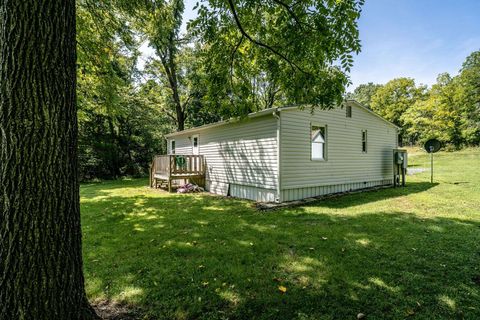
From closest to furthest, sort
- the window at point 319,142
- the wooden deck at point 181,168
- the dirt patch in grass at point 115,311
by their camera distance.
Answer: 1. the dirt patch in grass at point 115,311
2. the window at point 319,142
3. the wooden deck at point 181,168

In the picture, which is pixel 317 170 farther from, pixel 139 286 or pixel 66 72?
pixel 66 72

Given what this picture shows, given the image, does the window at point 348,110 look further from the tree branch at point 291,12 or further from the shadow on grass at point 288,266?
the tree branch at point 291,12

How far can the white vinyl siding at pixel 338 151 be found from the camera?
812cm

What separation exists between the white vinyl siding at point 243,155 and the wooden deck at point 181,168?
0.44 meters

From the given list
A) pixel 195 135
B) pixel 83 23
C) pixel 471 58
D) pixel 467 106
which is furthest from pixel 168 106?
pixel 471 58

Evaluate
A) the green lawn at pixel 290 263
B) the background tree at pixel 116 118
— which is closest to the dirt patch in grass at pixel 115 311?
the green lawn at pixel 290 263

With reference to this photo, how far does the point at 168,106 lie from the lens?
21375 millimetres

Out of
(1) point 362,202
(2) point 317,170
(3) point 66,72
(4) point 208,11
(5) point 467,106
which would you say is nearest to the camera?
(3) point 66,72

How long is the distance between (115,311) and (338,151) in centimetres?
897

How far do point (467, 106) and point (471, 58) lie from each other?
13.8 metres

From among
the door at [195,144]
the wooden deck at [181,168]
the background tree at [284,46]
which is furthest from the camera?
the door at [195,144]

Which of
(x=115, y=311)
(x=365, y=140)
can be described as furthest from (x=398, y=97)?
(x=115, y=311)

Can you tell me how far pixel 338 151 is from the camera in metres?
9.60

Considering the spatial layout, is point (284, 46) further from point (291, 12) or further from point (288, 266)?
point (288, 266)
